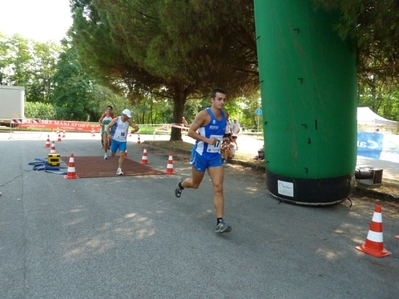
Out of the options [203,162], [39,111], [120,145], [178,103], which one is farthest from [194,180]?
[39,111]

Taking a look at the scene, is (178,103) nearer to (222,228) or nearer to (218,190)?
(218,190)

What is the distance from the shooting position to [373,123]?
86.4ft

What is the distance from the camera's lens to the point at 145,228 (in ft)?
15.9

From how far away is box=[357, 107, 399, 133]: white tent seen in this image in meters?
26.4

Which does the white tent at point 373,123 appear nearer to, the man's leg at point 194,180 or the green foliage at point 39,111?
the man's leg at point 194,180

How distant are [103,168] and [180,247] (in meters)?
6.45

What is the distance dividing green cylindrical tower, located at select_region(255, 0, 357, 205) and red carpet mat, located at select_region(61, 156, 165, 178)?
15.0ft

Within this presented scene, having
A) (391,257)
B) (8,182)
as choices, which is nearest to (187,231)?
(391,257)

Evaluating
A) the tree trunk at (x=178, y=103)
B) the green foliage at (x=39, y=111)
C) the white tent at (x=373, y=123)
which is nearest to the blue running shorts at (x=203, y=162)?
the tree trunk at (x=178, y=103)

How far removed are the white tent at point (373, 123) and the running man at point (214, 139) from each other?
81.3 ft

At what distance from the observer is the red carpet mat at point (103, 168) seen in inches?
359

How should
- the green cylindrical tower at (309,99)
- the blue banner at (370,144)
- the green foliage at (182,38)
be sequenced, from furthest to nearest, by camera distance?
the blue banner at (370,144) < the green foliage at (182,38) < the green cylindrical tower at (309,99)

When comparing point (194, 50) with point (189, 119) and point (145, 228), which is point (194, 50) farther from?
point (189, 119)

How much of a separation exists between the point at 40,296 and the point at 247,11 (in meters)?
9.16
